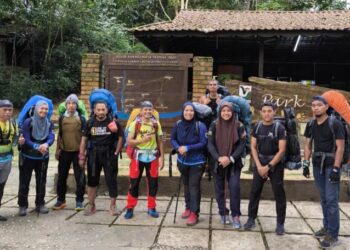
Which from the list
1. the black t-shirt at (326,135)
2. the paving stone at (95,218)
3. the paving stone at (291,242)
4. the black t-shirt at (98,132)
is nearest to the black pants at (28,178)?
the paving stone at (95,218)

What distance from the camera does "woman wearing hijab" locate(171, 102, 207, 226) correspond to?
4.85m

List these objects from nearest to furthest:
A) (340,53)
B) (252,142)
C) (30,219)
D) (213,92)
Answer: (252,142) → (30,219) → (213,92) → (340,53)

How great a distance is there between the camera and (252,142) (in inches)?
181

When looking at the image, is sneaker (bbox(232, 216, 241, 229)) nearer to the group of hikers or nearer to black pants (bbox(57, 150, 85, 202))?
the group of hikers

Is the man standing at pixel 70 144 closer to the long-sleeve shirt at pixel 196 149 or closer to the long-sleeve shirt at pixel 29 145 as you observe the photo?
the long-sleeve shirt at pixel 29 145

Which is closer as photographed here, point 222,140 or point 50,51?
point 222,140

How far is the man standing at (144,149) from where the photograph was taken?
501 cm

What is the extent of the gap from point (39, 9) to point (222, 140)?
1327 centimetres

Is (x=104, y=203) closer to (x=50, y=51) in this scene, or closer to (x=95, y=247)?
(x=95, y=247)

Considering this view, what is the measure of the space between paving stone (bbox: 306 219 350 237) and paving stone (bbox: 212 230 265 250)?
0.82m

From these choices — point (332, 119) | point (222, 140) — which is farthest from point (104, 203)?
point (332, 119)

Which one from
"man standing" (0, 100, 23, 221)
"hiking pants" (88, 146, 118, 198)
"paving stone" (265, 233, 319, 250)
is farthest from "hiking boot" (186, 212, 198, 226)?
"man standing" (0, 100, 23, 221)

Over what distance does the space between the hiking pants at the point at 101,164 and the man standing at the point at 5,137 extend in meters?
1.01

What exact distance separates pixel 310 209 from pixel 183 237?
6.99 ft
